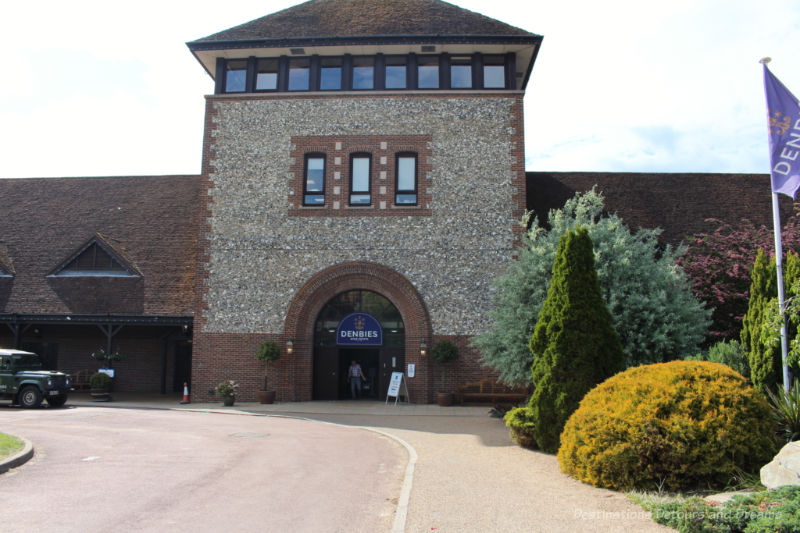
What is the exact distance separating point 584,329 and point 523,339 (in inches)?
130

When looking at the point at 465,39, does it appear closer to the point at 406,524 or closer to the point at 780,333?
the point at 780,333

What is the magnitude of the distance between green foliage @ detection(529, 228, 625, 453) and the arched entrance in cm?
952

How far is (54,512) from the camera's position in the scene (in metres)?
6.74

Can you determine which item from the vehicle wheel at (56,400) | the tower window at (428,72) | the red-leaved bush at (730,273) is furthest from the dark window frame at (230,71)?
the red-leaved bush at (730,273)

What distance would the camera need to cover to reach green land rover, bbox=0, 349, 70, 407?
60.3 feet

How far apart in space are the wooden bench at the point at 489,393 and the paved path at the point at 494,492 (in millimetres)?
4448

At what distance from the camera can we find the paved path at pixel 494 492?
6449 mm

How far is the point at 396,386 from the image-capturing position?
19.6 m

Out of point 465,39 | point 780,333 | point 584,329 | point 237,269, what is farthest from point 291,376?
point 780,333

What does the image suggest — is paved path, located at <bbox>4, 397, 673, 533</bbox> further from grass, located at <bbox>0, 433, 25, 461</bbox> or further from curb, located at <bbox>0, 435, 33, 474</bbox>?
grass, located at <bbox>0, 433, 25, 461</bbox>

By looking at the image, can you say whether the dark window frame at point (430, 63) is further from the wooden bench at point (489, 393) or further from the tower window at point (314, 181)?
the wooden bench at point (489, 393)

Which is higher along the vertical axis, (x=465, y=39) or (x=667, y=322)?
(x=465, y=39)

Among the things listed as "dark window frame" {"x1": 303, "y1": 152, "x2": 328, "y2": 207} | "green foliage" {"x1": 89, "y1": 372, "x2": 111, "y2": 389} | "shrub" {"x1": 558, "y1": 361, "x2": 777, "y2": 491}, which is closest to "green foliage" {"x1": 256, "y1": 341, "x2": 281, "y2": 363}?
"dark window frame" {"x1": 303, "y1": 152, "x2": 328, "y2": 207}

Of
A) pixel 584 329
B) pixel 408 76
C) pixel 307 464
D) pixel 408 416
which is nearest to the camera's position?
pixel 307 464
